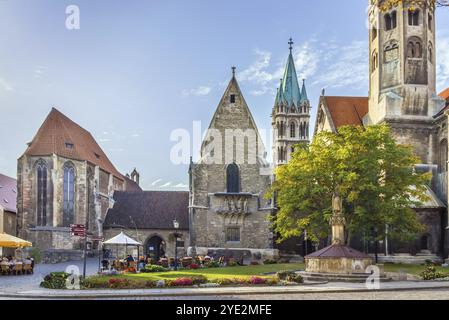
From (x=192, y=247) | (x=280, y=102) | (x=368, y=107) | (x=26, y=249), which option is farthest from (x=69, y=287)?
(x=280, y=102)

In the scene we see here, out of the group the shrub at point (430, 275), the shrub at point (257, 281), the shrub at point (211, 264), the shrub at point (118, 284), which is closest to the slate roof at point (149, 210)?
the shrub at point (211, 264)

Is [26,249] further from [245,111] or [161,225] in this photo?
[245,111]

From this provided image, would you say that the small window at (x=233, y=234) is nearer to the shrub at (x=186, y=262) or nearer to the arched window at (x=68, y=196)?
the shrub at (x=186, y=262)

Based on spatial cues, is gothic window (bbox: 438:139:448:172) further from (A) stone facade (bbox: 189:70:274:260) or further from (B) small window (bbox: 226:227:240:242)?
(B) small window (bbox: 226:227:240:242)

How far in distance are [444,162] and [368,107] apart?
35.5ft

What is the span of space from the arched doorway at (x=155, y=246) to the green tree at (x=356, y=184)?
64.2 ft

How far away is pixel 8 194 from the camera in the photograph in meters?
67.0

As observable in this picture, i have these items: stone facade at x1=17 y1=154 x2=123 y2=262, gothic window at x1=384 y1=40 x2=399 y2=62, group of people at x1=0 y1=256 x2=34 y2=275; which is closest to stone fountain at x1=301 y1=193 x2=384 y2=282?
group of people at x1=0 y1=256 x2=34 y2=275

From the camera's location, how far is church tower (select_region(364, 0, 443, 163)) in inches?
1964

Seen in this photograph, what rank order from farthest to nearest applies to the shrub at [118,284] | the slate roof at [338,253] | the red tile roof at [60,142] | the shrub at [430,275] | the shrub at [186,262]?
the red tile roof at [60,142] → the shrub at [186,262] → the shrub at [430,275] → the slate roof at [338,253] → the shrub at [118,284]

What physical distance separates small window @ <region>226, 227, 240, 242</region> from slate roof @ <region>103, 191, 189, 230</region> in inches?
219

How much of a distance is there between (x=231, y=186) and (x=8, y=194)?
27.7 metres

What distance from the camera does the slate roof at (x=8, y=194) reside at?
2491 inches
